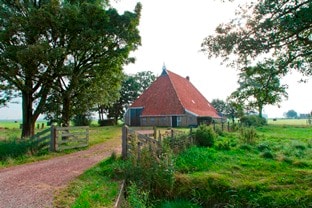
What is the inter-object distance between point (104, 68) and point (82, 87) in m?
2.02

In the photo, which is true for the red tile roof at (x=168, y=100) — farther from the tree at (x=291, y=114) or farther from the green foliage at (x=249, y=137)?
the tree at (x=291, y=114)

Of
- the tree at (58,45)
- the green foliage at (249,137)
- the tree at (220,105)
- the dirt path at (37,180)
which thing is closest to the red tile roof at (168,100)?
the tree at (58,45)

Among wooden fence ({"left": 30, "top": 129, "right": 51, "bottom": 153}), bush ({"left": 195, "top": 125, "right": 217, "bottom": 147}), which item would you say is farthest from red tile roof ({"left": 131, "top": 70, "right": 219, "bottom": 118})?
wooden fence ({"left": 30, "top": 129, "right": 51, "bottom": 153})

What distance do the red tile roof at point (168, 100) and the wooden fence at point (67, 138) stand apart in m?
17.3

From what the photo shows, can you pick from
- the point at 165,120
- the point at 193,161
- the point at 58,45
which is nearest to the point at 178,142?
the point at 193,161

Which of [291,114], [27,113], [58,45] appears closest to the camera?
[58,45]

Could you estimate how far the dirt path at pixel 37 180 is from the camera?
5.30 metres

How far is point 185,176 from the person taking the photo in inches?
284

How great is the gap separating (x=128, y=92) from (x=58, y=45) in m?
33.4

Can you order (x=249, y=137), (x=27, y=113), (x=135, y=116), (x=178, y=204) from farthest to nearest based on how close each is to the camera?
(x=135, y=116) < (x=27, y=113) < (x=249, y=137) < (x=178, y=204)

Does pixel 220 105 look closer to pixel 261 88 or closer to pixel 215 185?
pixel 261 88

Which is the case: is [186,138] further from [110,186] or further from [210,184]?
[110,186]

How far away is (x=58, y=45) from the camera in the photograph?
556 inches

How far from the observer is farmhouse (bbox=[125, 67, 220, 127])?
2957cm
